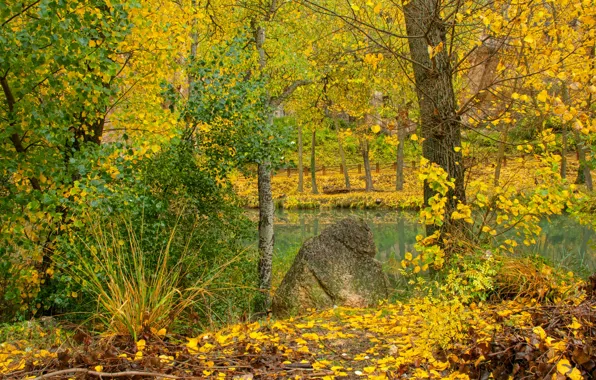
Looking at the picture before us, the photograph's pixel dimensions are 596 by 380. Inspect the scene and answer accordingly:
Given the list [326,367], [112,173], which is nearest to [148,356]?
[326,367]

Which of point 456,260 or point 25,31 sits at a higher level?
point 25,31

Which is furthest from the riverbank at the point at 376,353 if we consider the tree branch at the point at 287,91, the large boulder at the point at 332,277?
the tree branch at the point at 287,91

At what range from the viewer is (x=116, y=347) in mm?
3656

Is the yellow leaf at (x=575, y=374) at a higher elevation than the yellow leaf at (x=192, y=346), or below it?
higher

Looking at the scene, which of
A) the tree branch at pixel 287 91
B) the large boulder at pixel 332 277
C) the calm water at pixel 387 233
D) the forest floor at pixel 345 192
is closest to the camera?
the large boulder at pixel 332 277

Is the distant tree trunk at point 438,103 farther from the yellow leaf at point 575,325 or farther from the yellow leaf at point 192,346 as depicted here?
the yellow leaf at point 192,346

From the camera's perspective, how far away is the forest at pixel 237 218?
11.6ft

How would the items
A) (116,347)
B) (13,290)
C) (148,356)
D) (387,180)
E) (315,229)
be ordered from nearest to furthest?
1. (148,356)
2. (116,347)
3. (13,290)
4. (315,229)
5. (387,180)

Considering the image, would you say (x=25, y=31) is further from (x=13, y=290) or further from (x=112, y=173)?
(x=13, y=290)

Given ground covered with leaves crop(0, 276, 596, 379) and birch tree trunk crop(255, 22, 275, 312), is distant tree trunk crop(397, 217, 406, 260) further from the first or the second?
ground covered with leaves crop(0, 276, 596, 379)

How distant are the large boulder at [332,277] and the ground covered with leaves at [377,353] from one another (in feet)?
9.56

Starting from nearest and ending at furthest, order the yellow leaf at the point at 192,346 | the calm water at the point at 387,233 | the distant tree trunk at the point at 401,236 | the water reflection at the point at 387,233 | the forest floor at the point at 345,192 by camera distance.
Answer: the yellow leaf at the point at 192,346
the calm water at the point at 387,233
the water reflection at the point at 387,233
the distant tree trunk at the point at 401,236
the forest floor at the point at 345,192

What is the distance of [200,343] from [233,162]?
3437 millimetres

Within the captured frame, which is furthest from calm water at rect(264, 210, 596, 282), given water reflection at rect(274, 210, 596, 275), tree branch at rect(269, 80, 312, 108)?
tree branch at rect(269, 80, 312, 108)
